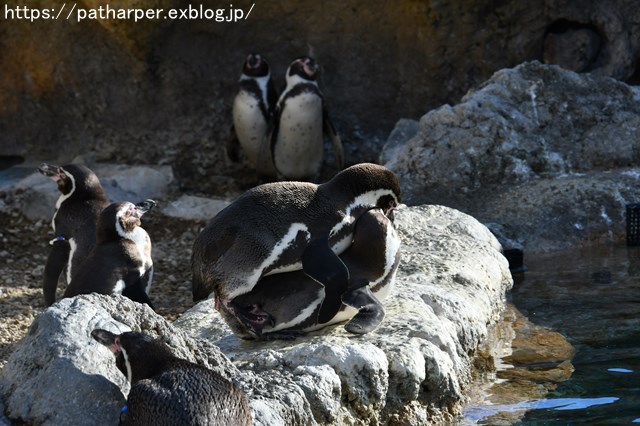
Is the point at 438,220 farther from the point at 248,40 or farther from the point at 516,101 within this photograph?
the point at 248,40

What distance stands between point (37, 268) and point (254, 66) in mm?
3236

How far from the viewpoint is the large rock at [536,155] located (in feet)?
27.4

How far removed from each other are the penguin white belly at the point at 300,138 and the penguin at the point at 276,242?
5.50 metres

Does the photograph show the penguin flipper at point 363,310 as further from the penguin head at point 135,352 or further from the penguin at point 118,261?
the penguin at point 118,261

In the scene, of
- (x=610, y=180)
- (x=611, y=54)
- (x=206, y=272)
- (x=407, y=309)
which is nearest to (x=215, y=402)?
(x=206, y=272)

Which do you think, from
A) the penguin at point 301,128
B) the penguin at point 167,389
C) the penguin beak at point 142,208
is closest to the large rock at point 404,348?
the penguin at point 167,389

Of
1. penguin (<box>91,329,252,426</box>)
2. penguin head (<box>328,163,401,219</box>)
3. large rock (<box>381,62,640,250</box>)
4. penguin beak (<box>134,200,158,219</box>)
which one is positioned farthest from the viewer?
large rock (<box>381,62,640,250</box>)

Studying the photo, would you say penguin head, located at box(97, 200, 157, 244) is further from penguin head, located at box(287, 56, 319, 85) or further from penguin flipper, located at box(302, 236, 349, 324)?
penguin head, located at box(287, 56, 319, 85)

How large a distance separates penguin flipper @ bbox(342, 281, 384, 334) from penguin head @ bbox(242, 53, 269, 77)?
6.07 metres

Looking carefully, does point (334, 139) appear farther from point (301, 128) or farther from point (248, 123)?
point (248, 123)

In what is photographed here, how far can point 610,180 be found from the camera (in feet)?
28.2

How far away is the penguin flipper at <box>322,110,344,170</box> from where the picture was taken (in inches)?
421

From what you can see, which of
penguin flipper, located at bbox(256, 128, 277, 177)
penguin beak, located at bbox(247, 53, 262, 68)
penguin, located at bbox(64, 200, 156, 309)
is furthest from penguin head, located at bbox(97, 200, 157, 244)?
penguin beak, located at bbox(247, 53, 262, 68)

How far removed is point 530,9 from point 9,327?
5.88 metres
